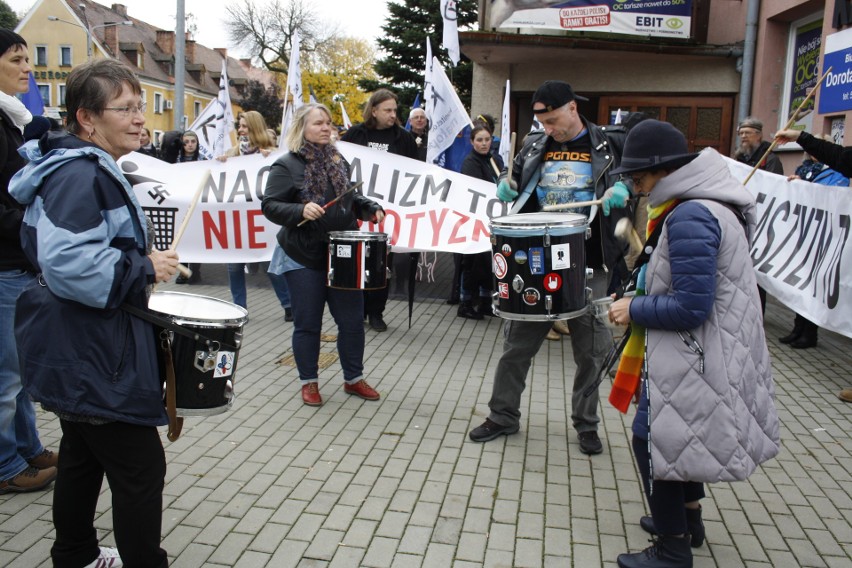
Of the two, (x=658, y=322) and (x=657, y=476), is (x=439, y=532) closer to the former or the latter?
(x=657, y=476)

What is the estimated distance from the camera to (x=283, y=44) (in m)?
52.0

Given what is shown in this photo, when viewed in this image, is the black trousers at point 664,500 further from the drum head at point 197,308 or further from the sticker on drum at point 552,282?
the drum head at point 197,308

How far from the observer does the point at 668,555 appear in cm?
318

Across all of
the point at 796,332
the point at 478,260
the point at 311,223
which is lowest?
the point at 796,332

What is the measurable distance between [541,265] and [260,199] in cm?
507

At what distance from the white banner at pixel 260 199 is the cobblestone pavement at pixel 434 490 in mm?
2292

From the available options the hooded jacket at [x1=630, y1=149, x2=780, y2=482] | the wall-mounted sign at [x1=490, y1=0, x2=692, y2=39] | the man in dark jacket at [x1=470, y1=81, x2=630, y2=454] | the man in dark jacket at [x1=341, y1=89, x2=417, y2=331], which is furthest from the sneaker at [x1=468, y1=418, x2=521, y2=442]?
the wall-mounted sign at [x1=490, y1=0, x2=692, y2=39]

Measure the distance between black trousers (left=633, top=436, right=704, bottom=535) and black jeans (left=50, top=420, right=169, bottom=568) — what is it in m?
1.91

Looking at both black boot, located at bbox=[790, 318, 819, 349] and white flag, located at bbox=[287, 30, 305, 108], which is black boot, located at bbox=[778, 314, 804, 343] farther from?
white flag, located at bbox=[287, 30, 305, 108]


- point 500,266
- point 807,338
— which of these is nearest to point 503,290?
point 500,266

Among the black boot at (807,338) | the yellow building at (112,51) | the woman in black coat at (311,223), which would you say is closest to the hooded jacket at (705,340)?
the woman in black coat at (311,223)

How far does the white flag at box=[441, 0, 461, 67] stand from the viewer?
9578 mm

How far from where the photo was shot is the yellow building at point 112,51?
59625mm

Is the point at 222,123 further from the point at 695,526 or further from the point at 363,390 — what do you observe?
the point at 695,526
